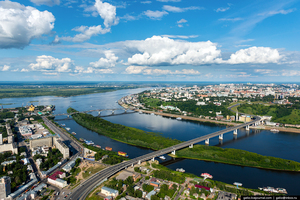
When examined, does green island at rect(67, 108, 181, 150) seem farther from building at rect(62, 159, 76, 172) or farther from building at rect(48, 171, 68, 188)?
building at rect(48, 171, 68, 188)

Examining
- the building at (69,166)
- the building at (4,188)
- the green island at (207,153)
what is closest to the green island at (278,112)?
the green island at (207,153)

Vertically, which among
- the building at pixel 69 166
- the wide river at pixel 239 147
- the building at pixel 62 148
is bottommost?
the wide river at pixel 239 147

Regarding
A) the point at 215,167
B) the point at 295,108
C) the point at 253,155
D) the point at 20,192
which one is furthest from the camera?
the point at 295,108

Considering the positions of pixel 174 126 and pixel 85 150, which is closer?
pixel 85 150

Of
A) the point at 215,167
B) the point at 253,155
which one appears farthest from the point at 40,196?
the point at 253,155

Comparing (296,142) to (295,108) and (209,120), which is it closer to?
(209,120)

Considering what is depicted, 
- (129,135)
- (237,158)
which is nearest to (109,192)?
(237,158)

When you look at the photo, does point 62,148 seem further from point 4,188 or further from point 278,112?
point 278,112

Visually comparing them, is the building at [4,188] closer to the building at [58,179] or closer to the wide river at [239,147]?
the building at [58,179]
